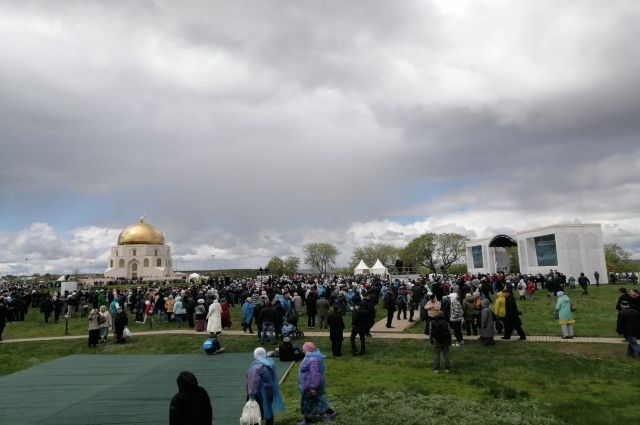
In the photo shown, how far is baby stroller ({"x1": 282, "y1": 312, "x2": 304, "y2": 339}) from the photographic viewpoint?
14089 millimetres

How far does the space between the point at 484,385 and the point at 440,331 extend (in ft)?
4.69

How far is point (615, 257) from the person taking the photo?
6512cm

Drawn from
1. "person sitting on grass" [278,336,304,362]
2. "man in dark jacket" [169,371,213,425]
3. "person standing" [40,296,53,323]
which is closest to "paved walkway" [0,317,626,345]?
"person sitting on grass" [278,336,304,362]

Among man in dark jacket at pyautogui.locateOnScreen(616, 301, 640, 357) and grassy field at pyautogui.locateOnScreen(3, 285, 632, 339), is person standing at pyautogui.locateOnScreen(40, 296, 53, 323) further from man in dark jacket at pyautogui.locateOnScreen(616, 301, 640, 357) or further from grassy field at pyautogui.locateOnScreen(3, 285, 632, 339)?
man in dark jacket at pyautogui.locateOnScreen(616, 301, 640, 357)

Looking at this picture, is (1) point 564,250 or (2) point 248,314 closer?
(2) point 248,314

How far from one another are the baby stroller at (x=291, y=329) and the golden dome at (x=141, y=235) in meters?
80.6

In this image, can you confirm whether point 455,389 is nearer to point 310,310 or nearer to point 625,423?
point 625,423

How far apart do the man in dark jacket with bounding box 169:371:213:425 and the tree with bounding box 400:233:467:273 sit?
7847cm

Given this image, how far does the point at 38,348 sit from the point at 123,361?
571 cm

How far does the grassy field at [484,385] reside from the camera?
24.5 ft

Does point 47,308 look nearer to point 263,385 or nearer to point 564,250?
point 263,385

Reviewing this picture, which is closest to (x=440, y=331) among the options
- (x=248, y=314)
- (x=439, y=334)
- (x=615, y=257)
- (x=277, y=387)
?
(x=439, y=334)

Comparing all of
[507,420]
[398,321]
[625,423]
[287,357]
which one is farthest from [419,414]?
[398,321]

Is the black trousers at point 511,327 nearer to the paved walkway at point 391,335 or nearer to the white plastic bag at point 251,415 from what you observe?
the paved walkway at point 391,335
